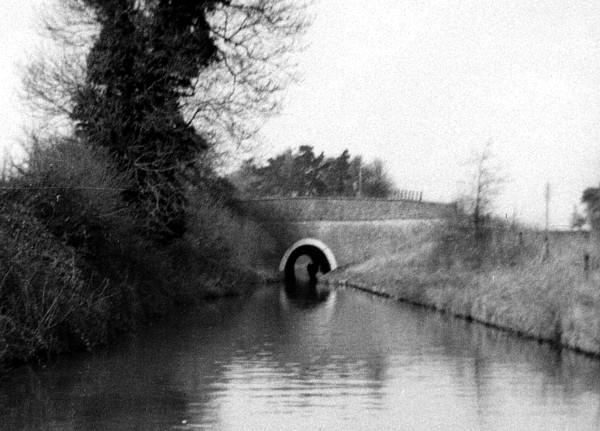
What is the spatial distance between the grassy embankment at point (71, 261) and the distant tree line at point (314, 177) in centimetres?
4962

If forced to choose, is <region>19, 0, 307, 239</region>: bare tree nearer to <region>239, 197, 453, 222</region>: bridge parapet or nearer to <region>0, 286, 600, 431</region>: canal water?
<region>0, 286, 600, 431</region>: canal water

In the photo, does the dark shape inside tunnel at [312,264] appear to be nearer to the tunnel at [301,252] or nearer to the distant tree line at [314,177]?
the tunnel at [301,252]

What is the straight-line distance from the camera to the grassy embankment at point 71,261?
11.8 metres

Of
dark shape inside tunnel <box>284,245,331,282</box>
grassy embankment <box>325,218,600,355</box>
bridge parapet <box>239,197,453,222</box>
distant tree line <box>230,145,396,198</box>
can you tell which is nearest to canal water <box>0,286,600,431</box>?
grassy embankment <box>325,218,600,355</box>

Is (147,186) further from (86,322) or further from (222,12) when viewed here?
(86,322)

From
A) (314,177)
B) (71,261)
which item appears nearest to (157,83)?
(71,261)

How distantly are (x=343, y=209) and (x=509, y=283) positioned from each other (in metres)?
29.7

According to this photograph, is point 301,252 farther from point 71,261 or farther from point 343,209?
point 71,261

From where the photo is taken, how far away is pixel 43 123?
62.5 feet

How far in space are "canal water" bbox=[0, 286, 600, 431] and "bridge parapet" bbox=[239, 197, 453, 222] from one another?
95.8ft

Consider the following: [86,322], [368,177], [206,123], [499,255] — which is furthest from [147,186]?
[368,177]

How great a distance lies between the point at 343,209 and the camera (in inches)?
1881

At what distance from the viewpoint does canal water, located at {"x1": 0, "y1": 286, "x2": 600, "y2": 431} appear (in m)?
8.60

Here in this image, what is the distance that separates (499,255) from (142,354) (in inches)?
508
